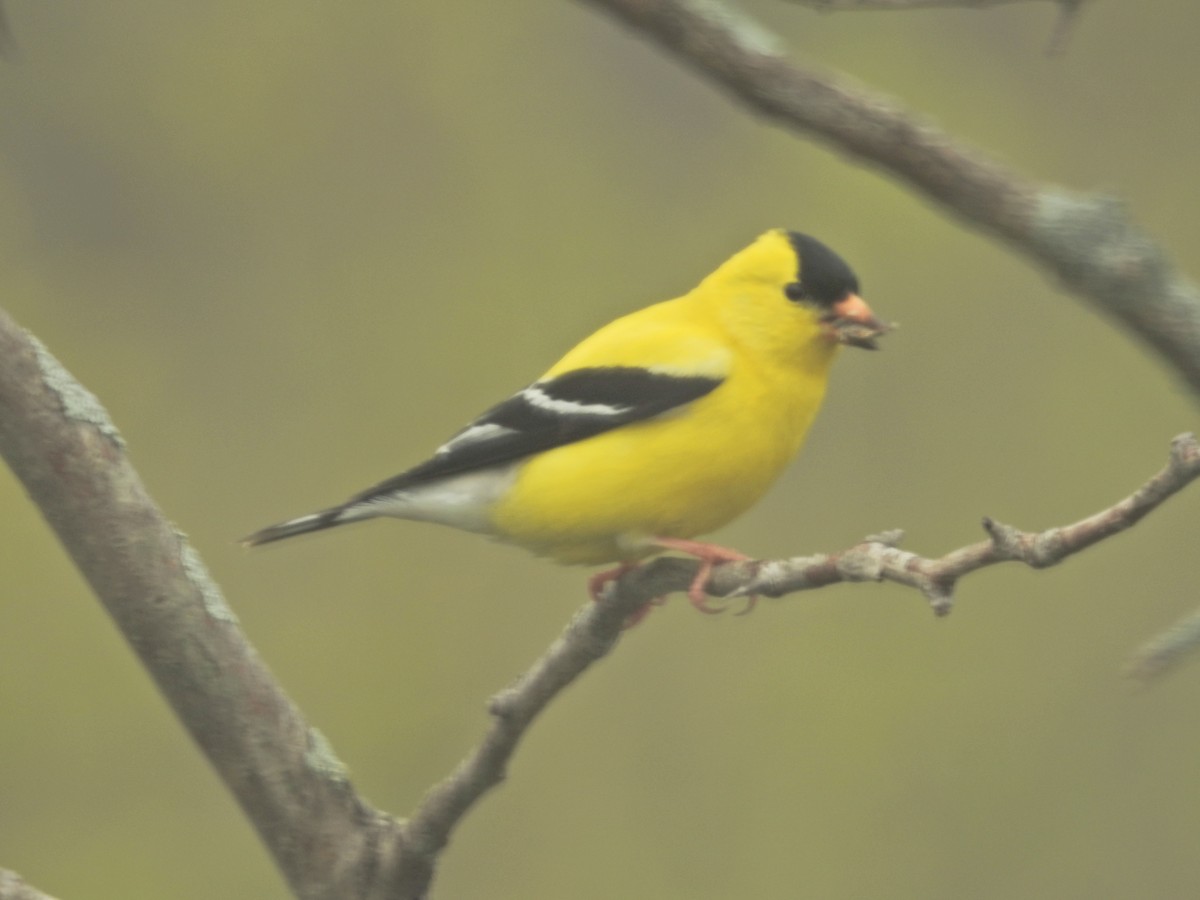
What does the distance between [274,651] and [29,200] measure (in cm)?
108

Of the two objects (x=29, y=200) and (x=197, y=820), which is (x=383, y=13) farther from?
(x=197, y=820)

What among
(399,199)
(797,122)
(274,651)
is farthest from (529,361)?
(797,122)

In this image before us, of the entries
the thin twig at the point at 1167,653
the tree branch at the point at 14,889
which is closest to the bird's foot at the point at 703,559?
the thin twig at the point at 1167,653

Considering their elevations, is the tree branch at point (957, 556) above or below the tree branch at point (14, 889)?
above

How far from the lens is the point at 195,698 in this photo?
166 centimetres

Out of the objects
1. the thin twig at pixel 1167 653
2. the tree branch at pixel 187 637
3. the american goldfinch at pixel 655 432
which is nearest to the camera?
the thin twig at pixel 1167 653

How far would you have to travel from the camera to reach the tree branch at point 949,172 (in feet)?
3.40

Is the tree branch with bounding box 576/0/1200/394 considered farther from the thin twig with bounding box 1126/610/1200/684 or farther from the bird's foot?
the bird's foot

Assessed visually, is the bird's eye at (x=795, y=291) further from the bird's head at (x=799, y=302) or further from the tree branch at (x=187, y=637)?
the tree branch at (x=187, y=637)

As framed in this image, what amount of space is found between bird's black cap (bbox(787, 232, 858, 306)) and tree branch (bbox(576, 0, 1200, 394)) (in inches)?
35.3

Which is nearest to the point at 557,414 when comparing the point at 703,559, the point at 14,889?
the point at 703,559

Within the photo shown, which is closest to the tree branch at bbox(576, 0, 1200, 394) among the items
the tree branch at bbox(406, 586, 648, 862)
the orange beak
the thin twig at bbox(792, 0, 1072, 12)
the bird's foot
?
the thin twig at bbox(792, 0, 1072, 12)

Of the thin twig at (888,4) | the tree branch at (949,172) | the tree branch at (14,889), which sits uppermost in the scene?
the thin twig at (888,4)

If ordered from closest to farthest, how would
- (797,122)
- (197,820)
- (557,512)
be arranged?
(797,122), (557,512), (197,820)
